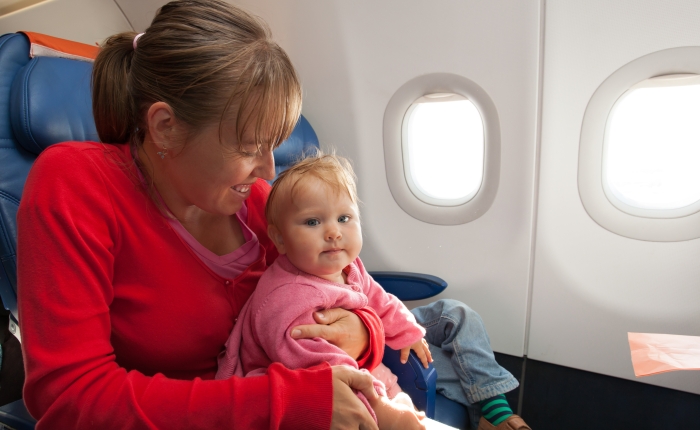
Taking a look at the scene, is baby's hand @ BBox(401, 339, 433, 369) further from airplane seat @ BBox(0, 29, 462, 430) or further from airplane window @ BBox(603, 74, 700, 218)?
airplane window @ BBox(603, 74, 700, 218)

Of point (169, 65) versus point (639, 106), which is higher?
point (169, 65)

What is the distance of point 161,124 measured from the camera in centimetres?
111

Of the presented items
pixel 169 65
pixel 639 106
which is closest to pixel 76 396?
pixel 169 65

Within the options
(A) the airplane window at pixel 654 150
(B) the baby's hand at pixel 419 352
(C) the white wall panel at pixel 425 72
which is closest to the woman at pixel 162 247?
(B) the baby's hand at pixel 419 352

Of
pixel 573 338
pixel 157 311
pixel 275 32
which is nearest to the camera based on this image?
pixel 157 311

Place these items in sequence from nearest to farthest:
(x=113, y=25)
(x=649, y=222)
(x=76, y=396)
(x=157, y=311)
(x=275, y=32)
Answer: (x=76, y=396) → (x=157, y=311) → (x=649, y=222) → (x=275, y=32) → (x=113, y=25)

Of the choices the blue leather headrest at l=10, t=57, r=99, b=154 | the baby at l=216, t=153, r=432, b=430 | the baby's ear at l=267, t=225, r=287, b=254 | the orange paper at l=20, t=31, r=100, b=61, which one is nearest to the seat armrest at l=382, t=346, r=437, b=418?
the baby at l=216, t=153, r=432, b=430

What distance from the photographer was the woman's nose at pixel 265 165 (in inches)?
46.8

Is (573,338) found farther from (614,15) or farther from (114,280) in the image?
(114,280)

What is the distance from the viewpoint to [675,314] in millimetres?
1993

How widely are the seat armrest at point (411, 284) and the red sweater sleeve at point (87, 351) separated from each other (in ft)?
4.21

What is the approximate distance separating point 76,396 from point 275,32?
197 cm

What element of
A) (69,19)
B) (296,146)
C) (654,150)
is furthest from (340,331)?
(69,19)

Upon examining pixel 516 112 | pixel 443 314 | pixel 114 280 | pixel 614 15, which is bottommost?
pixel 443 314
